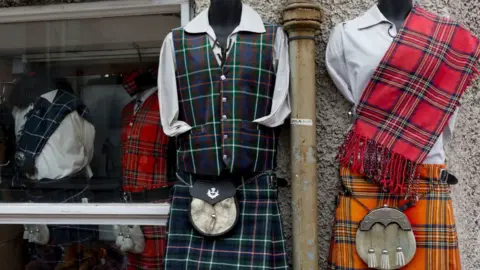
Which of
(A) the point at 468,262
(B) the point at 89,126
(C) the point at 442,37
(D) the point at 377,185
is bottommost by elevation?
(A) the point at 468,262

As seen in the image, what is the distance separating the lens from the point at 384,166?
7.16ft

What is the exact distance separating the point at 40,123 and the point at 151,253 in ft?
3.17

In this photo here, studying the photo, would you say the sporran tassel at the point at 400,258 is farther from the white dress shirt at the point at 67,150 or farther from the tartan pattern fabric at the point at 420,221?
the white dress shirt at the point at 67,150

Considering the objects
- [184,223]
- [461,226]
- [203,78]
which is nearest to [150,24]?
[203,78]

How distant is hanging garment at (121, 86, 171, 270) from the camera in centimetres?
272

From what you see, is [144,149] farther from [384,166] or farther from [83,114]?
[384,166]

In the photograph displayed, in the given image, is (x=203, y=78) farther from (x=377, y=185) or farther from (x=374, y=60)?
(x=377, y=185)

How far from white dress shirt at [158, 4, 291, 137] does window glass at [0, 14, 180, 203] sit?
1.40 ft

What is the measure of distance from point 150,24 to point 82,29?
16.1 inches

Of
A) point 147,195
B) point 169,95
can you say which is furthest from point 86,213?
point 169,95

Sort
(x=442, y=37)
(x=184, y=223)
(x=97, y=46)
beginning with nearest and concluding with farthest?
(x=442, y=37) < (x=184, y=223) < (x=97, y=46)

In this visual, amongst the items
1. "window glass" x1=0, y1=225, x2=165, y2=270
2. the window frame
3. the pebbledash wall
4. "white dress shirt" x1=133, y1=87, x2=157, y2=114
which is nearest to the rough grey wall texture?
the pebbledash wall

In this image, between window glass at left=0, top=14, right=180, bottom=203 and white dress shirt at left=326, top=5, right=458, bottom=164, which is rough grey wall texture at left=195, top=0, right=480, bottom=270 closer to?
white dress shirt at left=326, top=5, right=458, bottom=164

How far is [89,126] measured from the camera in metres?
3.00
